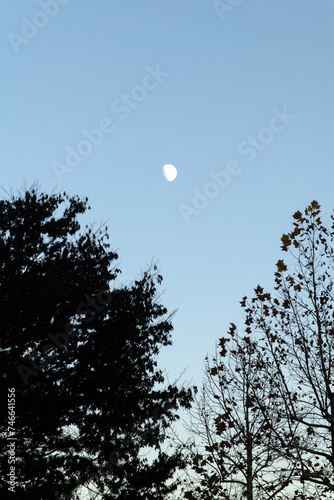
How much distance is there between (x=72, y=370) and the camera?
1355 cm

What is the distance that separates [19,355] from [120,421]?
3.48 m

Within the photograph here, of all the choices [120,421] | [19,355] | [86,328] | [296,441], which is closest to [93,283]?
[86,328]

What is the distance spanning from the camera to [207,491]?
1588cm

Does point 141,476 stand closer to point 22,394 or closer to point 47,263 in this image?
point 22,394

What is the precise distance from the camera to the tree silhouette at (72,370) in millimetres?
12531

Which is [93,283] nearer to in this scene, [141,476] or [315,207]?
[141,476]

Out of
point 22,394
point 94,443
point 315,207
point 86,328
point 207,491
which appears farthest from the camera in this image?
point 207,491

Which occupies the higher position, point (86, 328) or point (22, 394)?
point (86, 328)

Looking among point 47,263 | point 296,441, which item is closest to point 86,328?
point 47,263

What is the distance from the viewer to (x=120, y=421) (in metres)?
13.5

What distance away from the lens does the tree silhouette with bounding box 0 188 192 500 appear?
12.5m

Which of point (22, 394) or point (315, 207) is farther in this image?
point (22, 394)

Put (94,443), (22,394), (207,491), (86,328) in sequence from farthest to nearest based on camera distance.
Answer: (207,491) → (86,328) → (94,443) → (22,394)

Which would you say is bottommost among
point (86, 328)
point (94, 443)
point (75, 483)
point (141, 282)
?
point (75, 483)
